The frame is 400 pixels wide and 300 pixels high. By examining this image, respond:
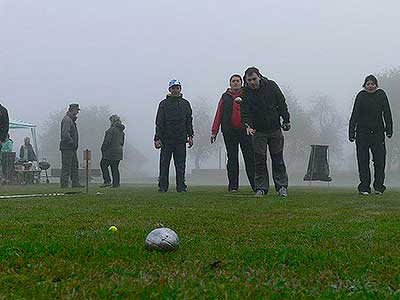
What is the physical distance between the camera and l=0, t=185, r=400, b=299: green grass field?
7.91 feet

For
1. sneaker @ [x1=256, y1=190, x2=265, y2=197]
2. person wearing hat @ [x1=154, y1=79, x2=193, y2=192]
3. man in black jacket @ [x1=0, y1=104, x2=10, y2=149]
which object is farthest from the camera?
person wearing hat @ [x1=154, y1=79, x2=193, y2=192]

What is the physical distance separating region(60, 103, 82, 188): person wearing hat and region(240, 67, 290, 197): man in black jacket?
6.63m

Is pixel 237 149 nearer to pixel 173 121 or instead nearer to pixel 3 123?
pixel 173 121

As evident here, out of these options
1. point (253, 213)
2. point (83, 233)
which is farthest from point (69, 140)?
point (83, 233)

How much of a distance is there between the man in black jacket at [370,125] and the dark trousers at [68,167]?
7327 millimetres

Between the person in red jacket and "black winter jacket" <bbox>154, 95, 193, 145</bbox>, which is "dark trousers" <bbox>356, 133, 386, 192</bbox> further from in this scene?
"black winter jacket" <bbox>154, 95, 193, 145</bbox>

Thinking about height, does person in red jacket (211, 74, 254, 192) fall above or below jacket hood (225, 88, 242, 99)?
below

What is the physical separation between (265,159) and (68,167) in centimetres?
711

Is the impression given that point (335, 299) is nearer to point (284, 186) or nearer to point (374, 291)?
point (374, 291)

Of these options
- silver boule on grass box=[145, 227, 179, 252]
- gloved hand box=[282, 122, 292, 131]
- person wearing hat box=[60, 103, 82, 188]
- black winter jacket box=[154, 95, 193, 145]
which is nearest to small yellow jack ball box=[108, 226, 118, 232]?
silver boule on grass box=[145, 227, 179, 252]

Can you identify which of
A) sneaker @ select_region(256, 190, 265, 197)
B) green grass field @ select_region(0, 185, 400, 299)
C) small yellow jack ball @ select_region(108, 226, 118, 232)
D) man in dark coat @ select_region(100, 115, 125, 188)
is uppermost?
man in dark coat @ select_region(100, 115, 125, 188)

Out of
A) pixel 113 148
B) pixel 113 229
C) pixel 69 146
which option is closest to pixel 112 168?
pixel 113 148

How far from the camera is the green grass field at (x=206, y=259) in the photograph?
94.9 inches

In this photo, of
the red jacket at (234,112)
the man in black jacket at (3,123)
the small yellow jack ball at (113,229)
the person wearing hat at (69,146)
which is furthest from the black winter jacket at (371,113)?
the person wearing hat at (69,146)
